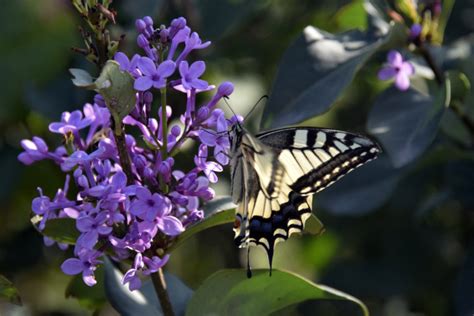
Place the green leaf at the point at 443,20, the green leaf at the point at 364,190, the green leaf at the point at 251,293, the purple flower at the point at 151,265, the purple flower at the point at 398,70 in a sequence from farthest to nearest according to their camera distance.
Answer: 1. the green leaf at the point at 364,190
2. the green leaf at the point at 443,20
3. the purple flower at the point at 398,70
4. the green leaf at the point at 251,293
5. the purple flower at the point at 151,265

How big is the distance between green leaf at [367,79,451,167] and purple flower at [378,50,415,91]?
0.06 meters

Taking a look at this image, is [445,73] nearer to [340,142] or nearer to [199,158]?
[340,142]

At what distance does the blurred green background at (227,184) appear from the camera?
259 centimetres

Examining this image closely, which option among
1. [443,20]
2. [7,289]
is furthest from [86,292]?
[443,20]

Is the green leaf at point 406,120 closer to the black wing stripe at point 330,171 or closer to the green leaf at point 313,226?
the black wing stripe at point 330,171

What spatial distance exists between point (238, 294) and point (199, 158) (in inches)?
9.8

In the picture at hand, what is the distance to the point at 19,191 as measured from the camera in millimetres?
2799

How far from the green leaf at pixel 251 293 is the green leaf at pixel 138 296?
0.14 meters

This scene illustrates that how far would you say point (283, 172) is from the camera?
5.23 feet

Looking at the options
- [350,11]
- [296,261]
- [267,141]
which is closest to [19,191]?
[296,261]

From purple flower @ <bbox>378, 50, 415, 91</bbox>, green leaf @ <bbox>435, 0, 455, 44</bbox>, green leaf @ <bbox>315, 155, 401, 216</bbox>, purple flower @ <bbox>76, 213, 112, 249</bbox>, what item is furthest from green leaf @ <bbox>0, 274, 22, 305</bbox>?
green leaf @ <bbox>435, 0, 455, 44</bbox>

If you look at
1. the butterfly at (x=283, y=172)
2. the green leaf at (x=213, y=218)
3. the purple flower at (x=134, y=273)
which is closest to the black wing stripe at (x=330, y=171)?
the butterfly at (x=283, y=172)

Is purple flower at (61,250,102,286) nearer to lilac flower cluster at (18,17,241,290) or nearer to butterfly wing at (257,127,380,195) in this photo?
lilac flower cluster at (18,17,241,290)

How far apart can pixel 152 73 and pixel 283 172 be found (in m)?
0.35
